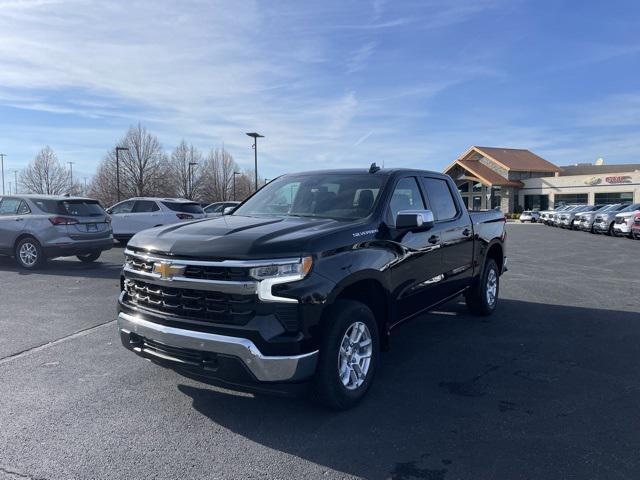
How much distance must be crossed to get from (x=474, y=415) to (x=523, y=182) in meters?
60.7

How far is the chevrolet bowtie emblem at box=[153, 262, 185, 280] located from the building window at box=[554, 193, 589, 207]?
186ft

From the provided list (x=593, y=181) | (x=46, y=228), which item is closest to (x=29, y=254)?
(x=46, y=228)

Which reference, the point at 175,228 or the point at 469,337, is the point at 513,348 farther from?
the point at 175,228

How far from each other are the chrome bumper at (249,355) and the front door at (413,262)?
1.35 metres

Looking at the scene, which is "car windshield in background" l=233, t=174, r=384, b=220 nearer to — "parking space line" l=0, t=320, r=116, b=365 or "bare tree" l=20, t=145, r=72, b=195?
"parking space line" l=0, t=320, r=116, b=365

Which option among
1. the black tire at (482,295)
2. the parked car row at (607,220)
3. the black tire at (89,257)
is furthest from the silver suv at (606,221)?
the black tire at (89,257)

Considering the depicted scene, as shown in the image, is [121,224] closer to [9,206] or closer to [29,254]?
[9,206]

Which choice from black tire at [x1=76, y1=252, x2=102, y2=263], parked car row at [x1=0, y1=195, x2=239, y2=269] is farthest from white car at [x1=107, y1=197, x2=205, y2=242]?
parked car row at [x1=0, y1=195, x2=239, y2=269]

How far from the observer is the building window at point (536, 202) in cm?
5671

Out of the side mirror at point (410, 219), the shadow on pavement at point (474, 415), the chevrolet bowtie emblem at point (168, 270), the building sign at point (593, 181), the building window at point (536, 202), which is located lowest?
the shadow on pavement at point (474, 415)

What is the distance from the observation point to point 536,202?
58.0 meters

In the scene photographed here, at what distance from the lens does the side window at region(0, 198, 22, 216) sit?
1143 centimetres

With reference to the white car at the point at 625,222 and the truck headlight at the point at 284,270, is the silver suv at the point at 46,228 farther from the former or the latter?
the white car at the point at 625,222

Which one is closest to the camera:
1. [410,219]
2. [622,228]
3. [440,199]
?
[410,219]
